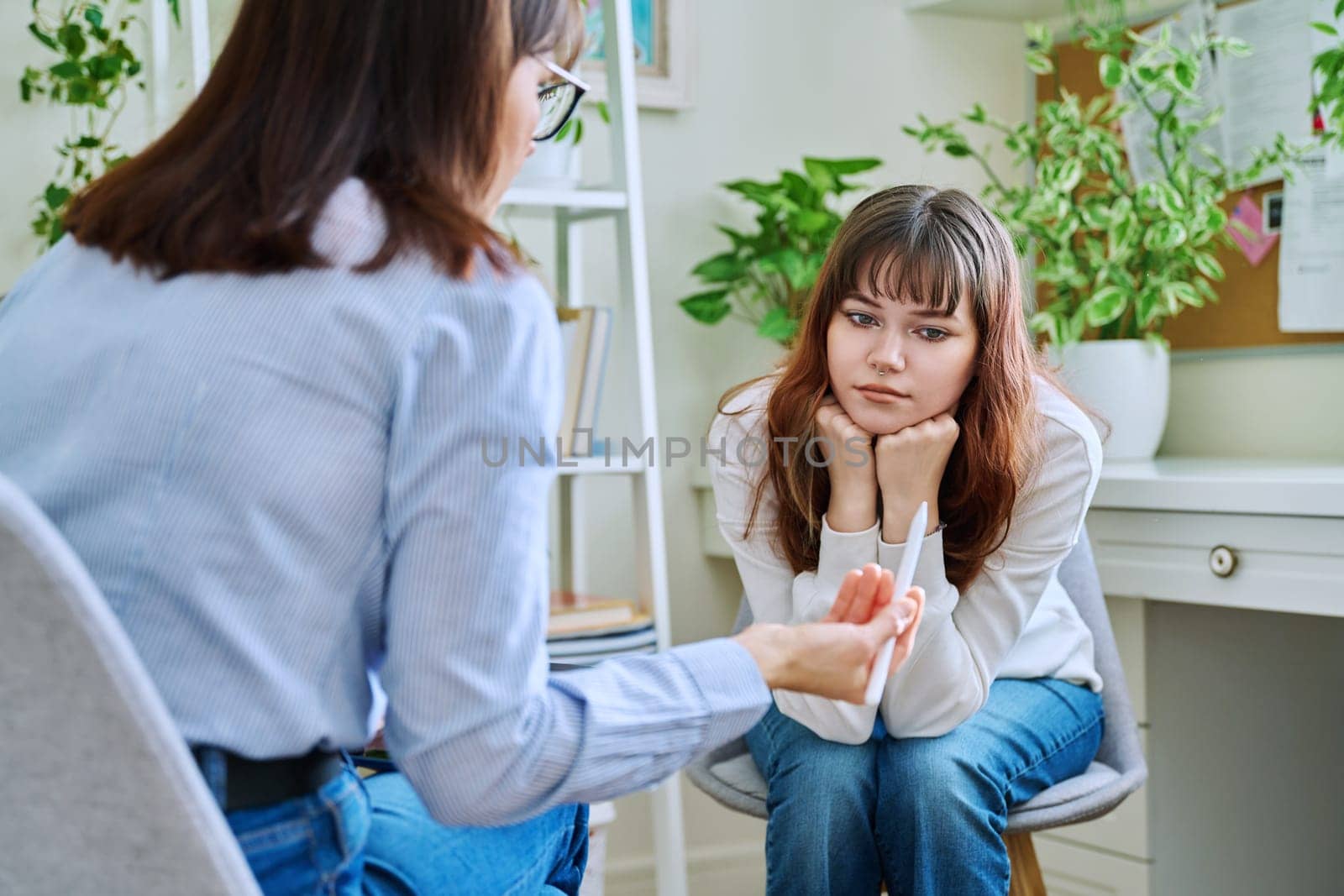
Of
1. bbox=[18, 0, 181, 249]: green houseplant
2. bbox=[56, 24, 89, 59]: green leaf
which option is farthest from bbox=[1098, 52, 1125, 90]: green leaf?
bbox=[56, 24, 89, 59]: green leaf

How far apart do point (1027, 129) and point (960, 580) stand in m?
0.95

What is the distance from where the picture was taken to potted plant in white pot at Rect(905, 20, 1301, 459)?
1.82 metres

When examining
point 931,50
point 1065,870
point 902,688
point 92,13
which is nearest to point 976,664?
point 902,688

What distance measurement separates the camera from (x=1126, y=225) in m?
1.86

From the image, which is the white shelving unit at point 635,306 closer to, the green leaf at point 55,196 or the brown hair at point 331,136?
the green leaf at point 55,196

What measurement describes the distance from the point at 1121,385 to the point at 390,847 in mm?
1396

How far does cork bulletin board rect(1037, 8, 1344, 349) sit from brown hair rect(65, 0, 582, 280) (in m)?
1.57

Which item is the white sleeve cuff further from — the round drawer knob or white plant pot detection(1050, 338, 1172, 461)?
white plant pot detection(1050, 338, 1172, 461)

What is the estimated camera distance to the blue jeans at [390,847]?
2.31 feet

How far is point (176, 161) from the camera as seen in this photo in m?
0.76

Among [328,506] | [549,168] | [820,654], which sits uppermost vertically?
[549,168]

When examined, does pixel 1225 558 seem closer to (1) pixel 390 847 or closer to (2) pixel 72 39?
(1) pixel 390 847

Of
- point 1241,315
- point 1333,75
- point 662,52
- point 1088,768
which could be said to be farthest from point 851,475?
point 662,52

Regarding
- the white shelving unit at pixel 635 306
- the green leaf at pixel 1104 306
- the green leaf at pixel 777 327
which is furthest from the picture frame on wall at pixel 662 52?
the green leaf at pixel 1104 306
